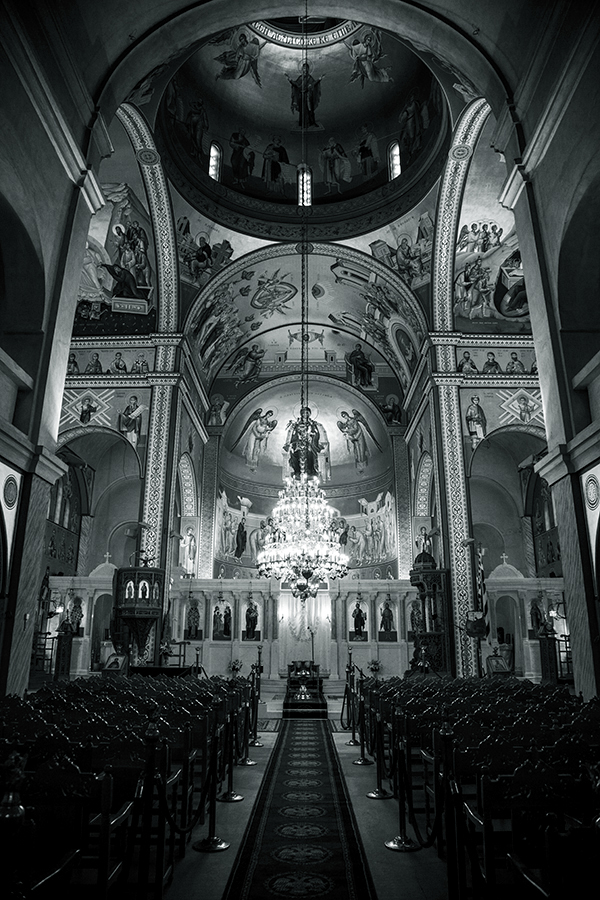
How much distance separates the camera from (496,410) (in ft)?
57.4

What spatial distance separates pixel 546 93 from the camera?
28.1ft

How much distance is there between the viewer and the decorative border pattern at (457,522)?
1520 centimetres

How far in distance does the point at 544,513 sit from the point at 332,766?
56.3 ft

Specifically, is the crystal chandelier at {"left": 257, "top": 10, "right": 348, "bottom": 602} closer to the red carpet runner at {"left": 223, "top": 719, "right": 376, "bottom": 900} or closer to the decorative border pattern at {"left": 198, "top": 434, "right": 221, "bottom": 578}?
the red carpet runner at {"left": 223, "top": 719, "right": 376, "bottom": 900}

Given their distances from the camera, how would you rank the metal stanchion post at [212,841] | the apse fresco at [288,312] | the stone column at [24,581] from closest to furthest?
the metal stanchion post at [212,841] → the stone column at [24,581] → the apse fresco at [288,312]

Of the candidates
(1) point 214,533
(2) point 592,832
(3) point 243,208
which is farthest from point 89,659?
(2) point 592,832

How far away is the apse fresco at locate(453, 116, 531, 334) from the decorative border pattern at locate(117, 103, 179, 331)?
26.0 feet

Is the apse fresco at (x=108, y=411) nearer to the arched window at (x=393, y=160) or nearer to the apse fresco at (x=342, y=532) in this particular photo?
the apse fresco at (x=342, y=532)

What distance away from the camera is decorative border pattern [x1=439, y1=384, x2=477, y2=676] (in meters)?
15.2

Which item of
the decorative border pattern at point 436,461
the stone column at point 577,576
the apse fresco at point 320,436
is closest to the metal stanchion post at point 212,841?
the stone column at point 577,576

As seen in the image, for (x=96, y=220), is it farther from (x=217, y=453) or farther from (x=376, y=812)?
(x=376, y=812)

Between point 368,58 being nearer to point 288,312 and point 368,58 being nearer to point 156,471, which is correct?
point 288,312

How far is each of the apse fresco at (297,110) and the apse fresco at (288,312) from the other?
6.92 feet

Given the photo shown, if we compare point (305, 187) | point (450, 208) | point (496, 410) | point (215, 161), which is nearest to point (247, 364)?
point (305, 187)
